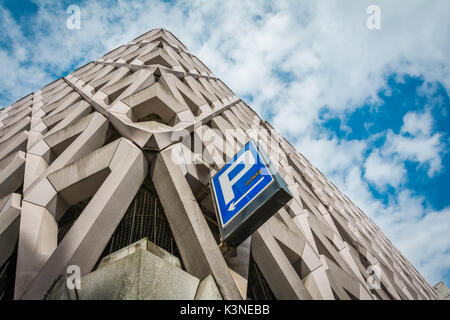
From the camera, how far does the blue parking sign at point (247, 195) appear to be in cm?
419

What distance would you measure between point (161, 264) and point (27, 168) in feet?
18.9

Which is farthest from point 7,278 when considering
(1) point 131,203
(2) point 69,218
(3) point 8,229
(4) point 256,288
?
(4) point 256,288

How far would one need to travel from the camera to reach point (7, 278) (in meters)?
4.88

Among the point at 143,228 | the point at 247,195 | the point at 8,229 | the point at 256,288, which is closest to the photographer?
the point at 247,195

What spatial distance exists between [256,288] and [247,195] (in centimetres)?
309

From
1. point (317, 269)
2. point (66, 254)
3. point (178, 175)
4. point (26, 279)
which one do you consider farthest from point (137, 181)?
point (317, 269)

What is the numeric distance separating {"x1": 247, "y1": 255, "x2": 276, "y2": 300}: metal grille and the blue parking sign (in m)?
1.91

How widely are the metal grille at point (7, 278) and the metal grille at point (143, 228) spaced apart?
1837 mm

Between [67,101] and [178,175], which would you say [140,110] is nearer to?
[178,175]

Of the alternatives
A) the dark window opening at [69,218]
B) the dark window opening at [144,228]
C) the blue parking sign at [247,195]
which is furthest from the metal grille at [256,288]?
the dark window opening at [69,218]

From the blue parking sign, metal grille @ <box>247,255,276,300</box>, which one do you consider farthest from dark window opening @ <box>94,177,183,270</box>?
metal grille @ <box>247,255,276,300</box>

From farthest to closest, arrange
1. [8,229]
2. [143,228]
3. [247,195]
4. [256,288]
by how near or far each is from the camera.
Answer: [256,288] < [143,228] < [8,229] < [247,195]

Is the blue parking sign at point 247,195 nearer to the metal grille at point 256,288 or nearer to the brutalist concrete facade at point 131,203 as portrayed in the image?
the brutalist concrete facade at point 131,203

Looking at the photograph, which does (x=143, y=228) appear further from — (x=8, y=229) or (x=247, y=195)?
(x=247, y=195)
